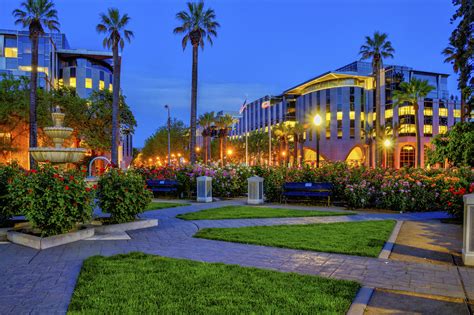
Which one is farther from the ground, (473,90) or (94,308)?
(473,90)

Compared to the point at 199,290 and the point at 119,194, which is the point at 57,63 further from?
the point at 199,290

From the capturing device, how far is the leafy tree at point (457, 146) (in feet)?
72.8

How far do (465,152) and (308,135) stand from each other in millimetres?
64921

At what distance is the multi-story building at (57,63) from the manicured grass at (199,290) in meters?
43.2

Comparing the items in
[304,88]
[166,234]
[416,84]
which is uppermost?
[304,88]

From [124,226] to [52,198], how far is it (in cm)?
227

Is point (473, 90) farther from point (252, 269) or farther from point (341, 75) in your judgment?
point (341, 75)

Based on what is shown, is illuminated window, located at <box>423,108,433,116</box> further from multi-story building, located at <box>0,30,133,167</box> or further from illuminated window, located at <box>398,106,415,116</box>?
multi-story building, located at <box>0,30,133,167</box>

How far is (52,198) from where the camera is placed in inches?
286

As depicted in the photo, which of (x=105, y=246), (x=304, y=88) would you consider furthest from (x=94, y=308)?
(x=304, y=88)

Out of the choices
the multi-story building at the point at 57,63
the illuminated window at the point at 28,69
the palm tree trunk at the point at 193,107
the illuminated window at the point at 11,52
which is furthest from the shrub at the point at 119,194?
the illuminated window at the point at 11,52

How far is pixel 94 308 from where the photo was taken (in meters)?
4.13

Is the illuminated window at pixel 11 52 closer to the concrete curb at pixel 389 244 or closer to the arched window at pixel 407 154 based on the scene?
the concrete curb at pixel 389 244

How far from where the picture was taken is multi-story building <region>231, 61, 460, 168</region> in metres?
73.3
